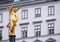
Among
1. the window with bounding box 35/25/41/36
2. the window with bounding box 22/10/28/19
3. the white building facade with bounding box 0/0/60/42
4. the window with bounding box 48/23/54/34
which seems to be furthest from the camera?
the window with bounding box 22/10/28/19

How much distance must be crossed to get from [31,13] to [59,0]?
19.9 ft

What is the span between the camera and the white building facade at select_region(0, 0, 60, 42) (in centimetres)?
6888

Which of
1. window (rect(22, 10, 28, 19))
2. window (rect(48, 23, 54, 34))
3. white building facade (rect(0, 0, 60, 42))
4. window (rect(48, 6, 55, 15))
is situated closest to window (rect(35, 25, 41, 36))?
white building facade (rect(0, 0, 60, 42))

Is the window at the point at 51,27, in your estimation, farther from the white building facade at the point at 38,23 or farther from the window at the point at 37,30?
the window at the point at 37,30

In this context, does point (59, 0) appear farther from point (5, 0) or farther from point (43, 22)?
point (5, 0)

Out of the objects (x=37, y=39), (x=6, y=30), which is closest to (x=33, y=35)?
(x=37, y=39)

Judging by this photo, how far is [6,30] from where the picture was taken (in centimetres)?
7394

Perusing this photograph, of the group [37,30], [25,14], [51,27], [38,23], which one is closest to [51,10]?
[51,27]

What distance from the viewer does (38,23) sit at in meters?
70.7

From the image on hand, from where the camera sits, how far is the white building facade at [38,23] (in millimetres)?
68881

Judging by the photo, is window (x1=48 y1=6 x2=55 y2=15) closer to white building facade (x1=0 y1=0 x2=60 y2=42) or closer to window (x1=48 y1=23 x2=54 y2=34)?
white building facade (x1=0 y1=0 x2=60 y2=42)

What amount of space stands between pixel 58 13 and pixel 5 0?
40.2 ft

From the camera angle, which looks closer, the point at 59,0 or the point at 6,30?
the point at 59,0

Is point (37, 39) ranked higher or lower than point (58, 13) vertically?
lower
